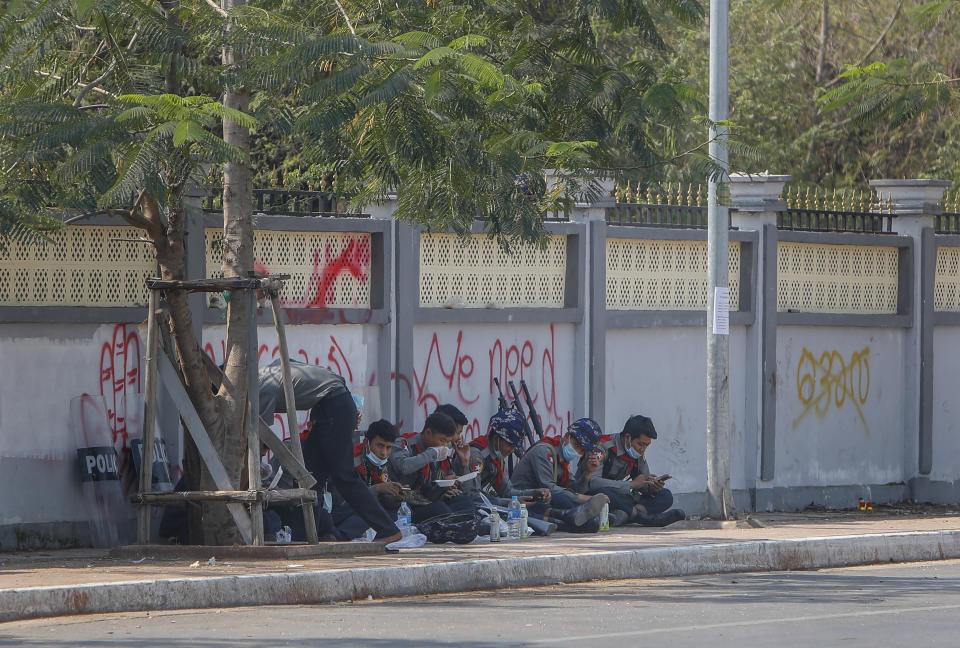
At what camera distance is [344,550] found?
1030cm

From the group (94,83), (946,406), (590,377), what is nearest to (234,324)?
(94,83)

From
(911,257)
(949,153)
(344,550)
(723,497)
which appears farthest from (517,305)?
(949,153)

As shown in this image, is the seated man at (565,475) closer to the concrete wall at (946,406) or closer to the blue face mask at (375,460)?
the blue face mask at (375,460)

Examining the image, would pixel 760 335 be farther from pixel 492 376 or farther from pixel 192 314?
pixel 192 314

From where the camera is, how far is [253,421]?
10039 millimetres

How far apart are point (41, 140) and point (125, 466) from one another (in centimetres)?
284

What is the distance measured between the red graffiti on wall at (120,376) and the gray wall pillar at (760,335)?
6023 millimetres

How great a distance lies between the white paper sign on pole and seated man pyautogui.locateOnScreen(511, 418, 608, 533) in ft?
4.09

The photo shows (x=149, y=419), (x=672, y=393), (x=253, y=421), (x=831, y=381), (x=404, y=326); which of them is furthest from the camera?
(x=831, y=381)

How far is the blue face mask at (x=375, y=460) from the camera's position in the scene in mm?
11523

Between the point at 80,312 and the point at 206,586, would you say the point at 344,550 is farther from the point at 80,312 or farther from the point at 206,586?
the point at 80,312

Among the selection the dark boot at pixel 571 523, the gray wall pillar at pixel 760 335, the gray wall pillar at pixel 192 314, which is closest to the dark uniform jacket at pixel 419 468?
the dark boot at pixel 571 523

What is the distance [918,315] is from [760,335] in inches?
83.3

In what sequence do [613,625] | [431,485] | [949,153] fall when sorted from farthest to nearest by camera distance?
[949,153]
[431,485]
[613,625]
